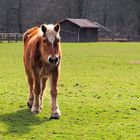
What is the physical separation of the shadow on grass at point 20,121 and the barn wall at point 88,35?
63914mm

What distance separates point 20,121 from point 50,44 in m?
1.61

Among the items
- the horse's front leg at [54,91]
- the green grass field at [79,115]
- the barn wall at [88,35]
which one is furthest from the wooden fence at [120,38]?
the horse's front leg at [54,91]

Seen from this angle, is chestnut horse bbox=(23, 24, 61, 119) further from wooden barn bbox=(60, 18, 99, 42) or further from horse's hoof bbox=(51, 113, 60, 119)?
wooden barn bbox=(60, 18, 99, 42)

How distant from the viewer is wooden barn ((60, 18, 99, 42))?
7269 cm

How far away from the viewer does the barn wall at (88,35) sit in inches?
2904

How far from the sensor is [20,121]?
8688 millimetres

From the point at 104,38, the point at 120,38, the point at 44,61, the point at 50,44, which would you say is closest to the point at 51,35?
the point at 50,44

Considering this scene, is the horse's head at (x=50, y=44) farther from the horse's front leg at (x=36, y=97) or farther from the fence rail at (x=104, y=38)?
the fence rail at (x=104, y=38)

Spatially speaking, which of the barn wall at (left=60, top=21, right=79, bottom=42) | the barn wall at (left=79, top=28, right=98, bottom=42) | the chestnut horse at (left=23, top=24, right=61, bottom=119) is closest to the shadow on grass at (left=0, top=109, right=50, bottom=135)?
the chestnut horse at (left=23, top=24, right=61, bottom=119)

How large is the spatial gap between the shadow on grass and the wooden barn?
206 ft

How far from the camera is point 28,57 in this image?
32.9 feet

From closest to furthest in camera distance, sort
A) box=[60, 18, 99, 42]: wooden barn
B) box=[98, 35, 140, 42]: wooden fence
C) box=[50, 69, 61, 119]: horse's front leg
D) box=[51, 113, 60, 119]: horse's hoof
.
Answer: box=[51, 113, 60, 119]: horse's hoof, box=[50, 69, 61, 119]: horse's front leg, box=[60, 18, 99, 42]: wooden barn, box=[98, 35, 140, 42]: wooden fence

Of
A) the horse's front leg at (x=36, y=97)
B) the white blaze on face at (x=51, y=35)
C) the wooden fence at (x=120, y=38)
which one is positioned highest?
the white blaze on face at (x=51, y=35)

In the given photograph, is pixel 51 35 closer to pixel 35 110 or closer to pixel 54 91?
pixel 54 91
